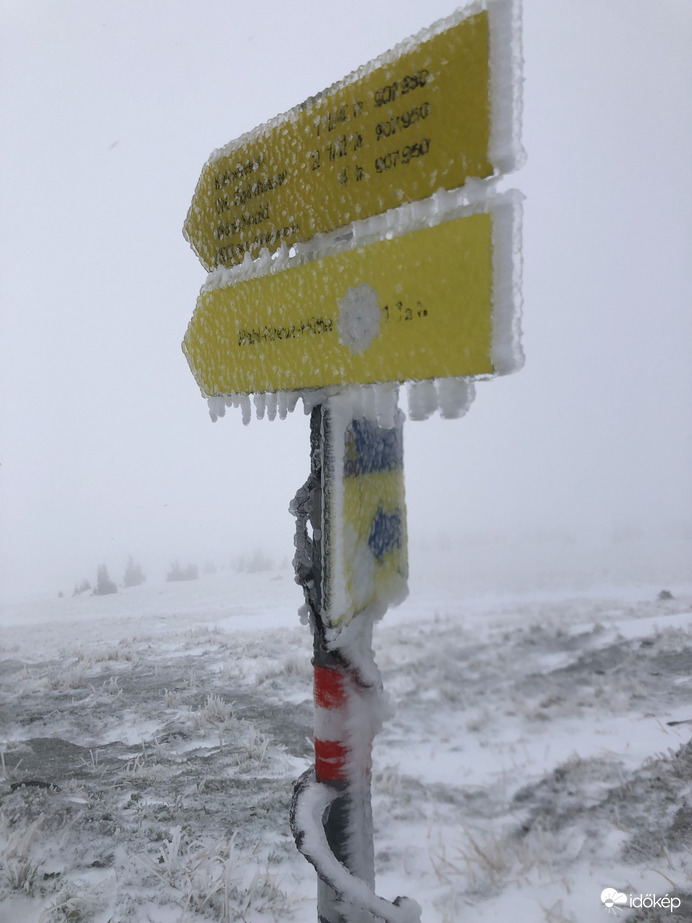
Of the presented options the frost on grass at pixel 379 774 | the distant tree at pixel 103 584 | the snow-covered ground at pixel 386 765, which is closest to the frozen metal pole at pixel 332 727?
the snow-covered ground at pixel 386 765

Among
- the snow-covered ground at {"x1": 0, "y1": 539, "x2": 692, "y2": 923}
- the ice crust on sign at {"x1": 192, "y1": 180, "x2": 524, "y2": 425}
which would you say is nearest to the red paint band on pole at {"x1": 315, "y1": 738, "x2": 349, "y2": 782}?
the snow-covered ground at {"x1": 0, "y1": 539, "x2": 692, "y2": 923}

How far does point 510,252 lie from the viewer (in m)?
0.55

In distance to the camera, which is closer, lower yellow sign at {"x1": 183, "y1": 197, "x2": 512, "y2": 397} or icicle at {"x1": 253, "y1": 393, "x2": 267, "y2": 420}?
lower yellow sign at {"x1": 183, "y1": 197, "x2": 512, "y2": 397}

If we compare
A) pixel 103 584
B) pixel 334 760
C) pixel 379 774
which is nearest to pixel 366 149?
pixel 334 760

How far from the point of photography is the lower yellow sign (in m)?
0.57

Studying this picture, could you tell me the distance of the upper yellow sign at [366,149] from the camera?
0.59 metres

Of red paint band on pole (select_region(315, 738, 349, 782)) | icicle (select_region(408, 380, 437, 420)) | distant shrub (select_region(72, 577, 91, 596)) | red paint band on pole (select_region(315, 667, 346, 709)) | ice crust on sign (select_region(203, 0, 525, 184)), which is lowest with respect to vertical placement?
distant shrub (select_region(72, 577, 91, 596))

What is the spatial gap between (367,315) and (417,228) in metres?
0.12

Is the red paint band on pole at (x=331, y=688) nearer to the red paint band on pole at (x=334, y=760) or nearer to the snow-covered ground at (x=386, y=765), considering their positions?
the red paint band on pole at (x=334, y=760)

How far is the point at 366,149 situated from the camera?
0.70 m

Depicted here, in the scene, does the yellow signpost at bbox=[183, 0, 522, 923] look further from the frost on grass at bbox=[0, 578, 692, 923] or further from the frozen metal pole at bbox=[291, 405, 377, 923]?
the frost on grass at bbox=[0, 578, 692, 923]

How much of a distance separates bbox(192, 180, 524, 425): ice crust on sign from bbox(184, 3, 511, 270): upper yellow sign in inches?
0.7

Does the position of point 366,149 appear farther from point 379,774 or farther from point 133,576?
point 133,576

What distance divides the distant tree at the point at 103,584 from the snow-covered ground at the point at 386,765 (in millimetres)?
1052
